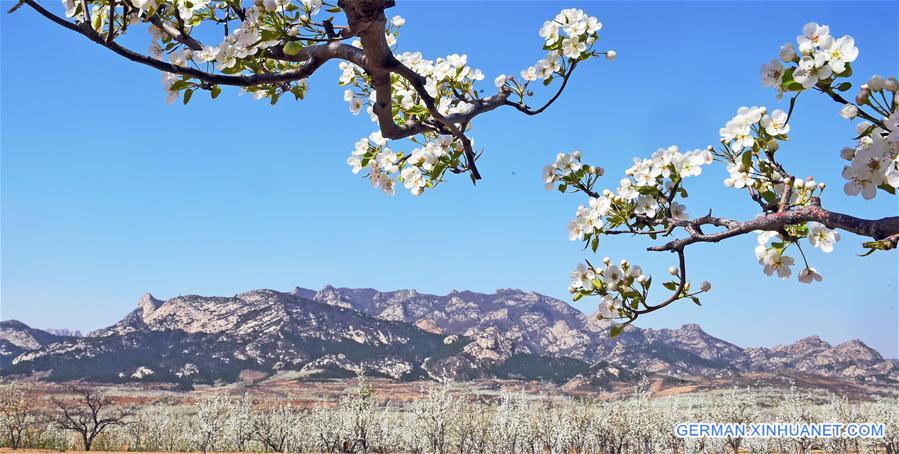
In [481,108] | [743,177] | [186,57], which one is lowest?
[743,177]

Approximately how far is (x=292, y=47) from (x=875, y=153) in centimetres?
205

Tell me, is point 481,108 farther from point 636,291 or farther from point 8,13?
point 8,13

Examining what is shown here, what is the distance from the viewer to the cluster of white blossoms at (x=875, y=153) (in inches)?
71.3

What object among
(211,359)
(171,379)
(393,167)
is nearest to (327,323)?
(211,359)

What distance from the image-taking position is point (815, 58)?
1.92 m

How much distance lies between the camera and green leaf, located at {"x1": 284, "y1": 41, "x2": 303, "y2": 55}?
2.42 m

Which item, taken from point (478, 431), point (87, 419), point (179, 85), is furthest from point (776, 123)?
point (87, 419)

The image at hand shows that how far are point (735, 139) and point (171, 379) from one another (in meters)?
144

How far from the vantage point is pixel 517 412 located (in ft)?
120

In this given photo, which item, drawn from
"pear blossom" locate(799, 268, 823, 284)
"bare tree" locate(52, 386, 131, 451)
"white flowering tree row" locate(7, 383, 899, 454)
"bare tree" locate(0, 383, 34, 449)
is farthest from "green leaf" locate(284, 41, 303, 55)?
"bare tree" locate(0, 383, 34, 449)

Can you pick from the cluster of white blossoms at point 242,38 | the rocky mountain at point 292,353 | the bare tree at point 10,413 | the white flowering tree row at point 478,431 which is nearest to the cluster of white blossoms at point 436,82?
the cluster of white blossoms at point 242,38

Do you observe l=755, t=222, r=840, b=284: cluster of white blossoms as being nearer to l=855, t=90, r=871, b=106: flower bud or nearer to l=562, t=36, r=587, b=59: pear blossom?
l=855, t=90, r=871, b=106: flower bud

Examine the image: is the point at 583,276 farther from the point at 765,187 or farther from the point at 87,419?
the point at 87,419

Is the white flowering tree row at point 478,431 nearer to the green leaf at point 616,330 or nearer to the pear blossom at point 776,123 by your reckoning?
the green leaf at point 616,330
